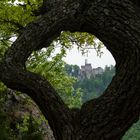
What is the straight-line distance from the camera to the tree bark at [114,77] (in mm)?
6715

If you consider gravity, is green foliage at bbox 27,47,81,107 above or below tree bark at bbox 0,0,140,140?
above

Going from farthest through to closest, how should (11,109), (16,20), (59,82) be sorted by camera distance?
(11,109)
(59,82)
(16,20)

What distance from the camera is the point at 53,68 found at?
94.9 ft

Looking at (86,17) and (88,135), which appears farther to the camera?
(86,17)

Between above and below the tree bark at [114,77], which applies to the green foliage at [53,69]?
above

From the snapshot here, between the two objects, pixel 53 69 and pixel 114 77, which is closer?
pixel 114 77

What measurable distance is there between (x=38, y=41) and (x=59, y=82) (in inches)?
822

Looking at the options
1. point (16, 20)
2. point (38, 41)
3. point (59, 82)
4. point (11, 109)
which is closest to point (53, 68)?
point (59, 82)

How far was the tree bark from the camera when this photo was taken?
6.71m

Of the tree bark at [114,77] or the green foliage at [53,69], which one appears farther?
the green foliage at [53,69]

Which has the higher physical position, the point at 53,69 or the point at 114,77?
the point at 53,69

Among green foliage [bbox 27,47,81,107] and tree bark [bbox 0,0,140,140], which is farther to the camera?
green foliage [bbox 27,47,81,107]

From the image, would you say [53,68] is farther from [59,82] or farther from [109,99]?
[109,99]

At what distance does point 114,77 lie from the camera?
6.91m
